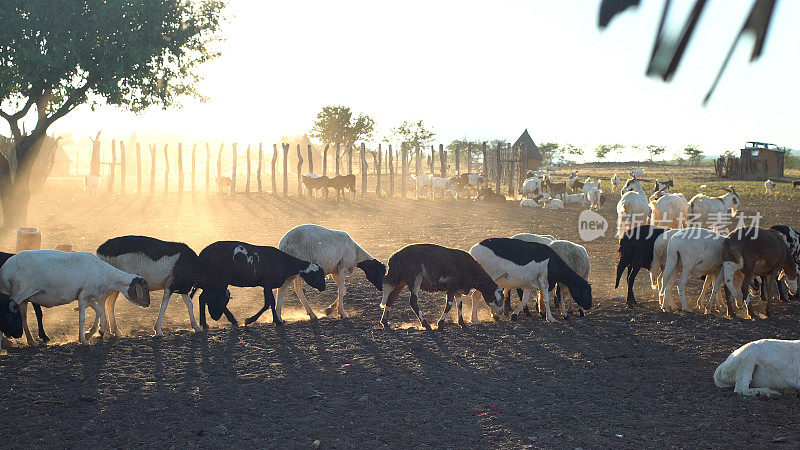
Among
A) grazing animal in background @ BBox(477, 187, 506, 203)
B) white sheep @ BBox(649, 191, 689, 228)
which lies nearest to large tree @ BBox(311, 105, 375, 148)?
grazing animal in background @ BBox(477, 187, 506, 203)

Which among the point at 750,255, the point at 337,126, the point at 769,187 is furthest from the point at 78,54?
the point at 337,126

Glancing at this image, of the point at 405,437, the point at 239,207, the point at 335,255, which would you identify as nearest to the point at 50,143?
the point at 239,207

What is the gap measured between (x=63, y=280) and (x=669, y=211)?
51.6ft

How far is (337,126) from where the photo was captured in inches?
2630

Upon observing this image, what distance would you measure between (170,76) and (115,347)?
14.2 meters

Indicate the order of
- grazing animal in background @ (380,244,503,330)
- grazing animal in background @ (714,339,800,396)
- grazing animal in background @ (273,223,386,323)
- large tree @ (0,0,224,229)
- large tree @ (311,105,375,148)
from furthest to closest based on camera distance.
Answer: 1. large tree @ (311,105,375,148)
2. large tree @ (0,0,224,229)
3. grazing animal in background @ (273,223,386,323)
4. grazing animal in background @ (380,244,503,330)
5. grazing animal in background @ (714,339,800,396)

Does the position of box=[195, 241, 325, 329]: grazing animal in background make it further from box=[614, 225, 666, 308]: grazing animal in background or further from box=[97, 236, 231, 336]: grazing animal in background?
box=[614, 225, 666, 308]: grazing animal in background

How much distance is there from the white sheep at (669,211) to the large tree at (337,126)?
1926 inches

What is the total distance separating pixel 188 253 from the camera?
10.2 meters

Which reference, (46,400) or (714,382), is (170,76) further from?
(714,382)

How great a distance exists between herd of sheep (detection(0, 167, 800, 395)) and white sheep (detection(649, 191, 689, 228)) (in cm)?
Answer: 672

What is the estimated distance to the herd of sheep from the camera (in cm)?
899

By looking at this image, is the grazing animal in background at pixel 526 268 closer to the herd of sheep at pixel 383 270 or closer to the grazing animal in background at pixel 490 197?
the herd of sheep at pixel 383 270

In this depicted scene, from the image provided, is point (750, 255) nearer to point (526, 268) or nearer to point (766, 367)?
point (526, 268)
